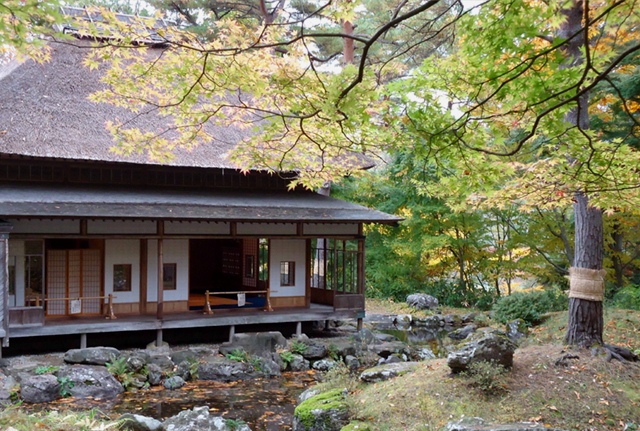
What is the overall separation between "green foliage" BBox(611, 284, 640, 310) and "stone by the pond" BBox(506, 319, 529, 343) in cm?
242

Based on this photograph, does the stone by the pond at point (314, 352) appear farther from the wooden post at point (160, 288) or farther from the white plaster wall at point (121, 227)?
the white plaster wall at point (121, 227)

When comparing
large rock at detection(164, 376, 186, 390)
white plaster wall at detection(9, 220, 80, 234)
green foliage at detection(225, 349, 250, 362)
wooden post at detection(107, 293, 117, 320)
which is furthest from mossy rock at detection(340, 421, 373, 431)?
white plaster wall at detection(9, 220, 80, 234)

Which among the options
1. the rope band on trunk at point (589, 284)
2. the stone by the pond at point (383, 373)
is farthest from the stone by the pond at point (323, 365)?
the rope band on trunk at point (589, 284)

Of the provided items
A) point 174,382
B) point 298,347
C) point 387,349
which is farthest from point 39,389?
point 387,349

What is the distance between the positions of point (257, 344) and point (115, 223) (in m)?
4.49

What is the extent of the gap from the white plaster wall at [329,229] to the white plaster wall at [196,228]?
7.79 feet

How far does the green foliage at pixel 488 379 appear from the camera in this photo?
7746mm

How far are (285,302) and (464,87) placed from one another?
12874mm

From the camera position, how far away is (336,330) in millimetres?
18406

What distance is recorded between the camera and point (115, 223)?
14.8m

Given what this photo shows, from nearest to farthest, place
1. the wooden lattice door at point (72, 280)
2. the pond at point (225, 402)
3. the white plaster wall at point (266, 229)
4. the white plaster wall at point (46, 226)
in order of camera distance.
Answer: the pond at point (225, 402) < the white plaster wall at point (46, 226) < the wooden lattice door at point (72, 280) < the white plaster wall at point (266, 229)

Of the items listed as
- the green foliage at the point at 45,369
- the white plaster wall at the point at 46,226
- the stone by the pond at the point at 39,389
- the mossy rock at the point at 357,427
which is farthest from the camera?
the white plaster wall at the point at 46,226

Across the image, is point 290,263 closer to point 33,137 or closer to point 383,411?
point 33,137

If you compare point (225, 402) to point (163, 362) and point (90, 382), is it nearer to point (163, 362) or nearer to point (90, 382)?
point (163, 362)
